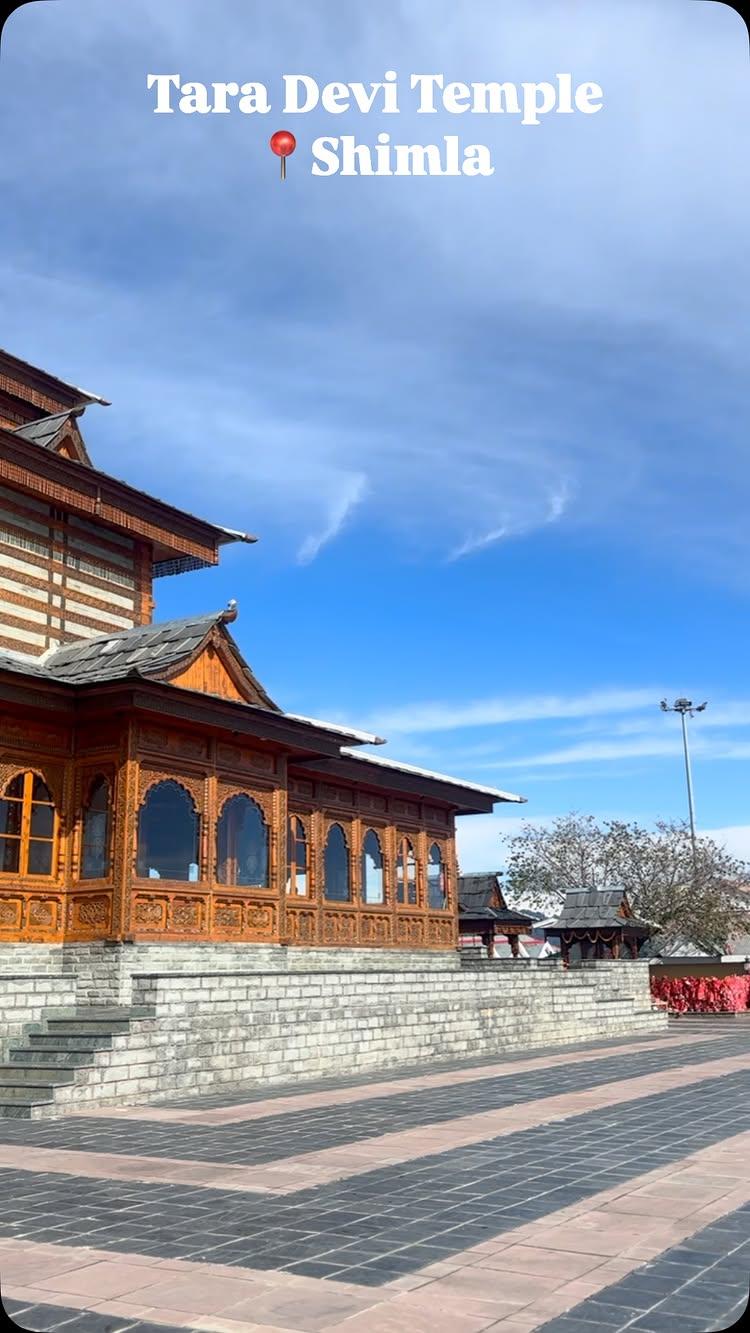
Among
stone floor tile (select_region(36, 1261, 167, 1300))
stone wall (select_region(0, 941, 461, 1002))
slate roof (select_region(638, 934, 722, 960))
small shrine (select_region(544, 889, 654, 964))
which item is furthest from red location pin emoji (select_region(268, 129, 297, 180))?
slate roof (select_region(638, 934, 722, 960))

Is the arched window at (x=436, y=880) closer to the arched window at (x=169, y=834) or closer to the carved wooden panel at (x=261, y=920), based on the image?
the carved wooden panel at (x=261, y=920)

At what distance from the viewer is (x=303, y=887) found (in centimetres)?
2006

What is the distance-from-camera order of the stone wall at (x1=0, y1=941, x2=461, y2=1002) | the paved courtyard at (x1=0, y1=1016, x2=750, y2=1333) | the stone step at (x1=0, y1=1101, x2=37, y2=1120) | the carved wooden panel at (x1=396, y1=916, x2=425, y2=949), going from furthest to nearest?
the carved wooden panel at (x1=396, y1=916, x2=425, y2=949) → the stone wall at (x1=0, y1=941, x2=461, y2=1002) → the stone step at (x1=0, y1=1101, x2=37, y2=1120) → the paved courtyard at (x1=0, y1=1016, x2=750, y2=1333)

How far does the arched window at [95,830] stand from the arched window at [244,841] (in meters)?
1.98

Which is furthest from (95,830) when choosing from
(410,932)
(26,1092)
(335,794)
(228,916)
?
(410,932)

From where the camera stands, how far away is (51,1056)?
37.4 ft

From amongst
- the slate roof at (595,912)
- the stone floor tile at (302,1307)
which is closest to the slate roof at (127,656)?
the stone floor tile at (302,1307)

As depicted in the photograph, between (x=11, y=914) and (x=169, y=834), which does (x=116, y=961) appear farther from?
(x=169, y=834)

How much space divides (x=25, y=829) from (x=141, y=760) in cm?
164

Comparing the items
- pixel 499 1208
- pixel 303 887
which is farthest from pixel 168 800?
pixel 499 1208

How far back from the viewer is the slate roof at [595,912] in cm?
3030

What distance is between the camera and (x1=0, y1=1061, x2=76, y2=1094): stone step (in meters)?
10.8

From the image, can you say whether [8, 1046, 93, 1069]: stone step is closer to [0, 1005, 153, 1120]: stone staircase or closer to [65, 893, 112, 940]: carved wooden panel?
[0, 1005, 153, 1120]: stone staircase

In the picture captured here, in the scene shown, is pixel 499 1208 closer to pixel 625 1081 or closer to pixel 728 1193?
pixel 728 1193
